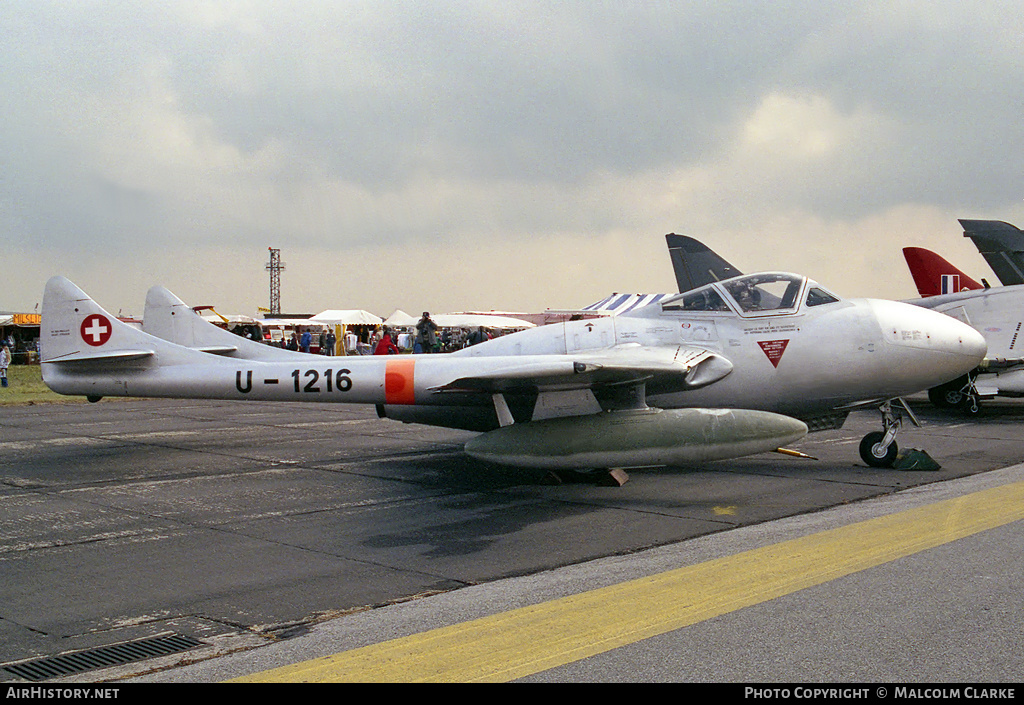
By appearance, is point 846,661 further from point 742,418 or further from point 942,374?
point 942,374

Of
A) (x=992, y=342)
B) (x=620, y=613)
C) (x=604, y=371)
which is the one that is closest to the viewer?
(x=620, y=613)

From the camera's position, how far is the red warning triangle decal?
10.7m

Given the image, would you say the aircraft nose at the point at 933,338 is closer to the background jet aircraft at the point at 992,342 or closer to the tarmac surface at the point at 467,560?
the tarmac surface at the point at 467,560

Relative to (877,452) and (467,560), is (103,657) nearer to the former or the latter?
(467,560)

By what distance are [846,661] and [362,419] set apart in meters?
15.3

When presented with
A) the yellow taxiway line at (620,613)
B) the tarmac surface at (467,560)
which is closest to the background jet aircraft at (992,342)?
the tarmac surface at (467,560)

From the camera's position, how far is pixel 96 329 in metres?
11.8

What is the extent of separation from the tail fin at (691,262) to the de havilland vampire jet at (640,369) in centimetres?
1622

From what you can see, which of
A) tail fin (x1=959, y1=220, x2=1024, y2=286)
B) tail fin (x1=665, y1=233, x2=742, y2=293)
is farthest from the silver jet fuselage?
tail fin (x1=665, y1=233, x2=742, y2=293)

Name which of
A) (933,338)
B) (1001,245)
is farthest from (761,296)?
(1001,245)

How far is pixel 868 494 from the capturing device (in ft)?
30.2

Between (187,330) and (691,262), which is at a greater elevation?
(691,262)

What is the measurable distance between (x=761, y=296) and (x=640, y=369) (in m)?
2.49
